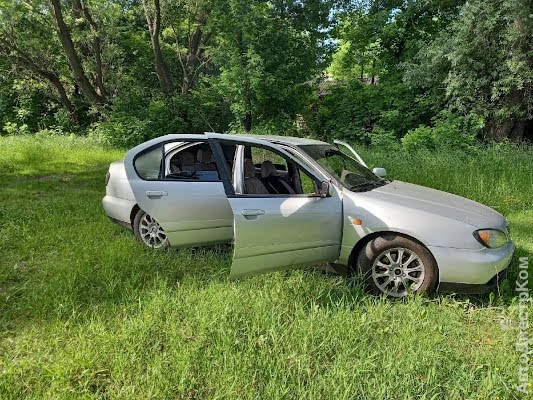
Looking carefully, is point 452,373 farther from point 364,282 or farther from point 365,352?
point 364,282

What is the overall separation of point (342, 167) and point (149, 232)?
249cm

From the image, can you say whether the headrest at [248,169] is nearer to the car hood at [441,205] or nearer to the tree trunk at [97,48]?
the car hood at [441,205]

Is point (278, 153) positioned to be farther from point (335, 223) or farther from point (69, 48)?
point (69, 48)

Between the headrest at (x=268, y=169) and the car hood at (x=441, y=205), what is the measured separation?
126 centimetres

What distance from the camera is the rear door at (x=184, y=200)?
447 cm

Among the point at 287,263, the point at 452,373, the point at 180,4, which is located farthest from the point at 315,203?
the point at 180,4

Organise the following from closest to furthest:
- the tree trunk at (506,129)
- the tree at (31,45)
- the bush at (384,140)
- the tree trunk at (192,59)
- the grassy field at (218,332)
Result: the grassy field at (218,332) → the tree trunk at (506,129) → the bush at (384,140) → the tree at (31,45) → the tree trunk at (192,59)

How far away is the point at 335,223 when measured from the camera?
148 inches

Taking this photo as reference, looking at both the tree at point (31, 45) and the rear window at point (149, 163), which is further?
the tree at point (31, 45)

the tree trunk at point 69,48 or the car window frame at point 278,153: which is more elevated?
the tree trunk at point 69,48

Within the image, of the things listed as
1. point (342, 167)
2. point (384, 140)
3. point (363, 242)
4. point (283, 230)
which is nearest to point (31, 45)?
point (384, 140)

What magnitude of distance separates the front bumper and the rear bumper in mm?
3580

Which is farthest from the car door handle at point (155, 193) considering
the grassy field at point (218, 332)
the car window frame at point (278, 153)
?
the car window frame at point (278, 153)

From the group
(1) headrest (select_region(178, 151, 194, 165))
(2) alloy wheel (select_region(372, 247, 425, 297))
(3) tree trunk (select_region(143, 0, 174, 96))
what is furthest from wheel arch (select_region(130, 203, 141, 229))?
(3) tree trunk (select_region(143, 0, 174, 96))
